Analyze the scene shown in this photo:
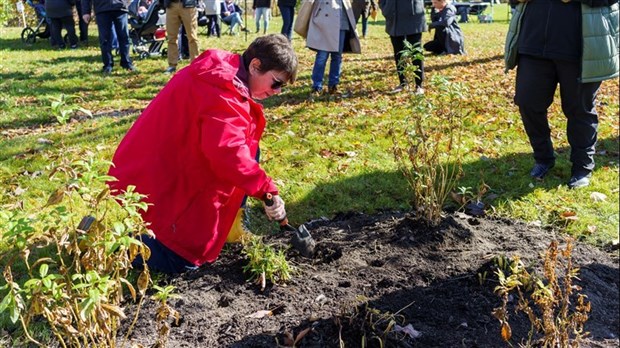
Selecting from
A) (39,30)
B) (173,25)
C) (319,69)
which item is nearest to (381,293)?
(319,69)

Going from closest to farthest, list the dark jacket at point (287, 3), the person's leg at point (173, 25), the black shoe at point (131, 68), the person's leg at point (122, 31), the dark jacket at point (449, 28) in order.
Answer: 1. the person's leg at point (173, 25)
2. the person's leg at point (122, 31)
3. the black shoe at point (131, 68)
4. the dark jacket at point (449, 28)
5. the dark jacket at point (287, 3)

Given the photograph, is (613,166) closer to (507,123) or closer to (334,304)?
(507,123)

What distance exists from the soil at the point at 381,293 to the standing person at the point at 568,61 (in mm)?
1183

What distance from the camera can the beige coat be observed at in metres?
7.98

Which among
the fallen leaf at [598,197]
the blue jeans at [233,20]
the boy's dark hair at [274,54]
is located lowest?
the fallen leaf at [598,197]

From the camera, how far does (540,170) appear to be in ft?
17.4

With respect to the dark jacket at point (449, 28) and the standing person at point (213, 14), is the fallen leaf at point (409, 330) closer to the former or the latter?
the dark jacket at point (449, 28)

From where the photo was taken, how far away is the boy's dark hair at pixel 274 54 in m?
3.16

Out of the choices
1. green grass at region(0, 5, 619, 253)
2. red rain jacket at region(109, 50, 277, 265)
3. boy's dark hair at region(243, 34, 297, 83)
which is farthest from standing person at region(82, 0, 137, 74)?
boy's dark hair at region(243, 34, 297, 83)

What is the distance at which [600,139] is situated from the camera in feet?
21.0

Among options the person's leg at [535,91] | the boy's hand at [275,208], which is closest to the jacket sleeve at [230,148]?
the boy's hand at [275,208]

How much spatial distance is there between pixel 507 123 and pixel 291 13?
6672 millimetres

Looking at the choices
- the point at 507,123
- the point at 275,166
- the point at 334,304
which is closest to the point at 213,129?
the point at 334,304

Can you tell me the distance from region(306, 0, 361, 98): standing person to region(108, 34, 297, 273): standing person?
474 cm
